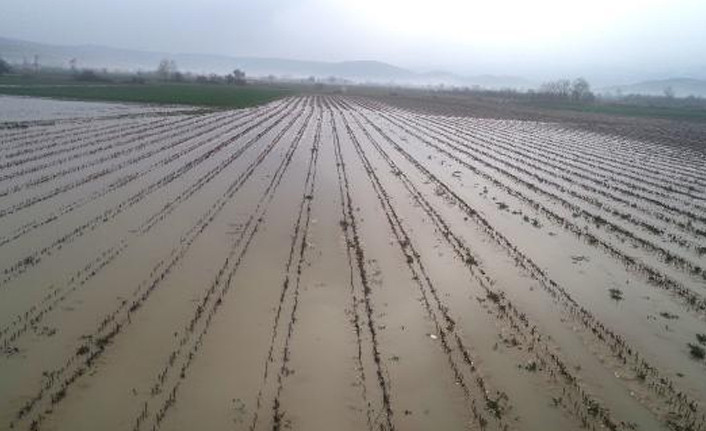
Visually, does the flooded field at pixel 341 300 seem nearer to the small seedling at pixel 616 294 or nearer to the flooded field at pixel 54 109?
the small seedling at pixel 616 294

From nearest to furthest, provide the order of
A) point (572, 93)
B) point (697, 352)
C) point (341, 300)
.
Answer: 1. point (697, 352)
2. point (341, 300)
3. point (572, 93)

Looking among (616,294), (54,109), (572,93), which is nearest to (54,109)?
(54,109)

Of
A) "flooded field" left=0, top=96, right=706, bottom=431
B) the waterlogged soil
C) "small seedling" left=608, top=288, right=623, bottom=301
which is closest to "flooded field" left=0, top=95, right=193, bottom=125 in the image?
the waterlogged soil

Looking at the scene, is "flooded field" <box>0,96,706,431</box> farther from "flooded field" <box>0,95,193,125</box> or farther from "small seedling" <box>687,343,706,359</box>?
"flooded field" <box>0,95,193,125</box>

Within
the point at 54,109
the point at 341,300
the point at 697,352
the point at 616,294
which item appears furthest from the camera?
the point at 54,109

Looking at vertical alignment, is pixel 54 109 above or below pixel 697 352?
above

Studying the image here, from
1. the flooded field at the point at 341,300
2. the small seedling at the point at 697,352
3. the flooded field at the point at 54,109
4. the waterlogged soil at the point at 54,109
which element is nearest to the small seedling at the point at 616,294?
the flooded field at the point at 341,300

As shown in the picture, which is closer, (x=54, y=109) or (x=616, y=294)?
(x=616, y=294)

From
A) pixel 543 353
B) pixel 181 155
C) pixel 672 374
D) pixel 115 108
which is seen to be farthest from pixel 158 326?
pixel 115 108

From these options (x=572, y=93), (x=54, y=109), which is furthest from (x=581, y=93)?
(x=54, y=109)

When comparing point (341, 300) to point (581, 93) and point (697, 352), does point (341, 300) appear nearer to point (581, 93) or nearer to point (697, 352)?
point (697, 352)
